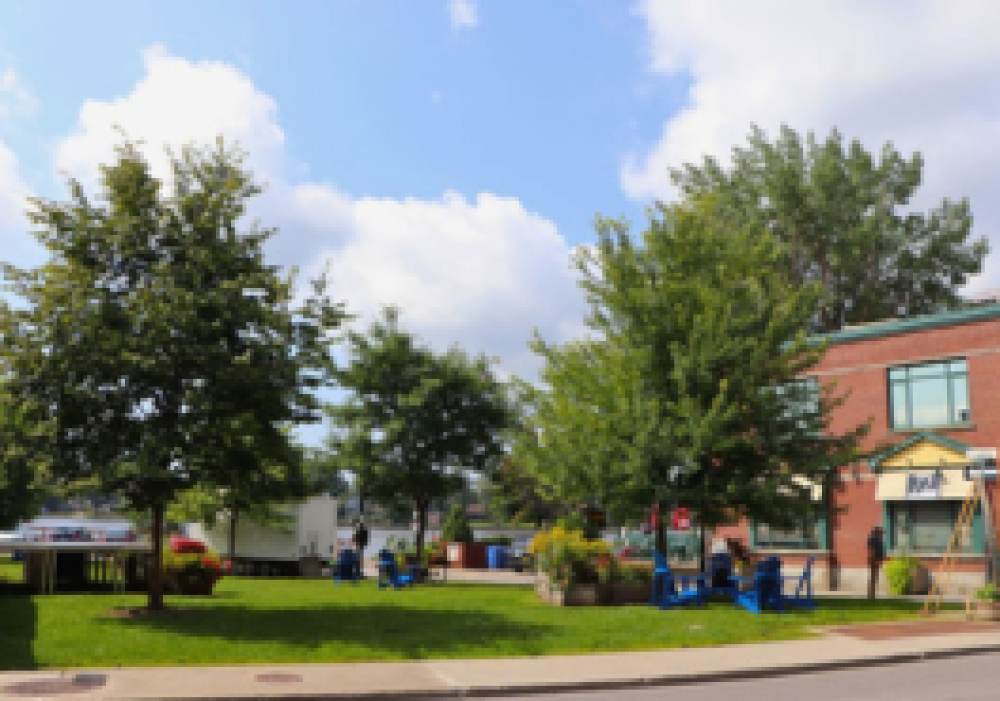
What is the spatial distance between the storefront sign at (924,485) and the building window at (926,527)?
62 centimetres

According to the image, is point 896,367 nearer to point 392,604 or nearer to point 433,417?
point 433,417

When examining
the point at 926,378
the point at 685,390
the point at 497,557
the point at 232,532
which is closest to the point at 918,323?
the point at 926,378

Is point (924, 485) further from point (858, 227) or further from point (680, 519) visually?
point (858, 227)

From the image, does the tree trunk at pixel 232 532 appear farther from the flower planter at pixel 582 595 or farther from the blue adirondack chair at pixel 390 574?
the flower planter at pixel 582 595

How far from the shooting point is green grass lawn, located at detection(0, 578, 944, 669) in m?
13.4

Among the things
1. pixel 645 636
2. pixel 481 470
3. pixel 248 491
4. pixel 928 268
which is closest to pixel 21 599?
pixel 248 491

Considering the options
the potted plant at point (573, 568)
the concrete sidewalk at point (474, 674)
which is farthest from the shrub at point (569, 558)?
the concrete sidewalk at point (474, 674)

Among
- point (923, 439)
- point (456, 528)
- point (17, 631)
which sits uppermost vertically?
point (923, 439)

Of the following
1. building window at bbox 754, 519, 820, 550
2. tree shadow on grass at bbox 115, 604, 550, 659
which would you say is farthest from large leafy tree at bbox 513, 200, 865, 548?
building window at bbox 754, 519, 820, 550

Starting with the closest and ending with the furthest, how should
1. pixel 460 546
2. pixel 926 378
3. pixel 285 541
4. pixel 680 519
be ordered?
pixel 680 519 → pixel 926 378 → pixel 285 541 → pixel 460 546

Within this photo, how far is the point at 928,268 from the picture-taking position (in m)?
54.4

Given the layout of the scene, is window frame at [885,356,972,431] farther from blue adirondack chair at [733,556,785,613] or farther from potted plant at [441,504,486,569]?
potted plant at [441,504,486,569]

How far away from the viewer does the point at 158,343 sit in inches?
648

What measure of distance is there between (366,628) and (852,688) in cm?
784
